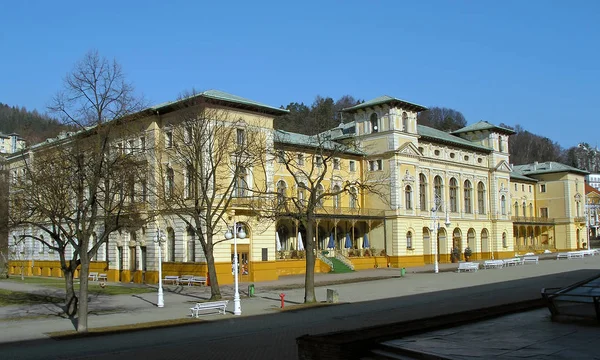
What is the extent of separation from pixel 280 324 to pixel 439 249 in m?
47.8

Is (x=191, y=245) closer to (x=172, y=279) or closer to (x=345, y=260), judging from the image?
(x=172, y=279)

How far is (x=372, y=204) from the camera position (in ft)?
201

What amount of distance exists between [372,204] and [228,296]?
29607 mm

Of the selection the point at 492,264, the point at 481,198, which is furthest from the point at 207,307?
the point at 481,198

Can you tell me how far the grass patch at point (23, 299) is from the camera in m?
32.7

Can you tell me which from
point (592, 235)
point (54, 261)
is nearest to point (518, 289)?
point (54, 261)

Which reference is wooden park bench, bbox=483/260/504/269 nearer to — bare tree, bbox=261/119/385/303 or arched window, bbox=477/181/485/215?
bare tree, bbox=261/119/385/303

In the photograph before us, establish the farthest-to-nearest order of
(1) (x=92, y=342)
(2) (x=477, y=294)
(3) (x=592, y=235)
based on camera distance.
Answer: (3) (x=592, y=235) → (2) (x=477, y=294) → (1) (x=92, y=342)

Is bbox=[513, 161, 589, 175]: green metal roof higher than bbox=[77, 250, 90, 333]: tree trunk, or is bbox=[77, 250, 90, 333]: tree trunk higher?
bbox=[513, 161, 589, 175]: green metal roof

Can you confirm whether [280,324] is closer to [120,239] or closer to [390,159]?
[120,239]

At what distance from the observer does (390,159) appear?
5950cm

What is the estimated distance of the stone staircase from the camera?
5260 cm

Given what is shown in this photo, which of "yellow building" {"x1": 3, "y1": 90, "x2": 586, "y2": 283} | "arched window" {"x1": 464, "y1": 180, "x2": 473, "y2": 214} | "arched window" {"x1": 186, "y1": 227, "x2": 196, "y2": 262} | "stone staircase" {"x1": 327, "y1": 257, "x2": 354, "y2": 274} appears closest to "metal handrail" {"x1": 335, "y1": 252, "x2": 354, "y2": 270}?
"yellow building" {"x1": 3, "y1": 90, "x2": 586, "y2": 283}

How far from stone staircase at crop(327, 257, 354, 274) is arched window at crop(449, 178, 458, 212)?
20400 millimetres
